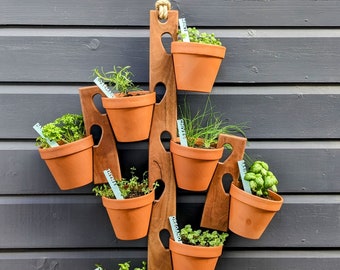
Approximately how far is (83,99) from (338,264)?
3.01ft

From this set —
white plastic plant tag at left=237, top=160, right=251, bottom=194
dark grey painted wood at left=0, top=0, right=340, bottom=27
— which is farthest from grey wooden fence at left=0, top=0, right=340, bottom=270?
white plastic plant tag at left=237, top=160, right=251, bottom=194

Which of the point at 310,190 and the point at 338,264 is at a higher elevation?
the point at 310,190

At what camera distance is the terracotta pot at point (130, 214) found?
1018mm

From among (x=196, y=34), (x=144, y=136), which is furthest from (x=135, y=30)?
(x=144, y=136)

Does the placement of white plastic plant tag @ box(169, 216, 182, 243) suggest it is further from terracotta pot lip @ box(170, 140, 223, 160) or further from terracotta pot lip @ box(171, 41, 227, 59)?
terracotta pot lip @ box(171, 41, 227, 59)

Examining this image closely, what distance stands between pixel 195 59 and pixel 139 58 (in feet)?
0.70

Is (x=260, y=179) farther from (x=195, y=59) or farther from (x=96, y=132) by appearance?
(x=96, y=132)

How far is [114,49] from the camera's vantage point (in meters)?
1.14

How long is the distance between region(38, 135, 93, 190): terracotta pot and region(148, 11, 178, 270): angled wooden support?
0.17 m

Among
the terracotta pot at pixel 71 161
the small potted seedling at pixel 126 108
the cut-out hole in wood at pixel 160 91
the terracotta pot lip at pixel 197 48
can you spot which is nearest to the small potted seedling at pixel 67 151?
the terracotta pot at pixel 71 161

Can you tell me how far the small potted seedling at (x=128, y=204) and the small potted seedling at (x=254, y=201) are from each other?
9.1 inches

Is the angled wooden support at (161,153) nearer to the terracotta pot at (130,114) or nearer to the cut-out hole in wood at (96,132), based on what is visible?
the terracotta pot at (130,114)

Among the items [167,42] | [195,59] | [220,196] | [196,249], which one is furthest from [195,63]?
[196,249]

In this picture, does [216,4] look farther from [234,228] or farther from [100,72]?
[234,228]
